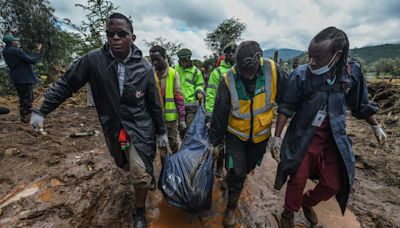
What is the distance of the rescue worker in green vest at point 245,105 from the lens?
1853 mm

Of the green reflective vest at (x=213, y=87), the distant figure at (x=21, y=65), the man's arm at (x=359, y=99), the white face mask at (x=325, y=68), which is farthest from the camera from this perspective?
the distant figure at (x=21, y=65)

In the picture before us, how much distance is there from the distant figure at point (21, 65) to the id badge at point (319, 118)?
16.3ft

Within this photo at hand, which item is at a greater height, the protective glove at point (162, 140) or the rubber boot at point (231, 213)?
the protective glove at point (162, 140)

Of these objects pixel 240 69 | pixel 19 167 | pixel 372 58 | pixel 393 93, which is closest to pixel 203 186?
pixel 240 69

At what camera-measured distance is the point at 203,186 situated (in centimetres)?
207

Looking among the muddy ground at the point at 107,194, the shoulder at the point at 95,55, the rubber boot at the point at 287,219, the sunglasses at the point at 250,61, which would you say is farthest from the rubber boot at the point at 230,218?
the shoulder at the point at 95,55

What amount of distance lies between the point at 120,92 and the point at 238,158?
1186 millimetres

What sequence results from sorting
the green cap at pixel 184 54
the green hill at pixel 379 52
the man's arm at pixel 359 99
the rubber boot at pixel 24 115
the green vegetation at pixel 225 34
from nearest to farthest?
the man's arm at pixel 359 99
the green cap at pixel 184 54
the rubber boot at pixel 24 115
the green vegetation at pixel 225 34
the green hill at pixel 379 52

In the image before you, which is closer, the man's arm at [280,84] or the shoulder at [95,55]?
the shoulder at [95,55]

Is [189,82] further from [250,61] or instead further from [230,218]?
[230,218]

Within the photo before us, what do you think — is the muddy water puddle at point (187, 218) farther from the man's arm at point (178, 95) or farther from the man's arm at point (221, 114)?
the man's arm at point (178, 95)

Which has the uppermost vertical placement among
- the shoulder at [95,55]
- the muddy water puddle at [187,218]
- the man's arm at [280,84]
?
the shoulder at [95,55]

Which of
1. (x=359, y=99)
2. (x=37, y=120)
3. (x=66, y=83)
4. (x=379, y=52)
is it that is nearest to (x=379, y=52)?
→ (x=379, y=52)

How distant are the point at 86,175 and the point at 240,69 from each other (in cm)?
225
